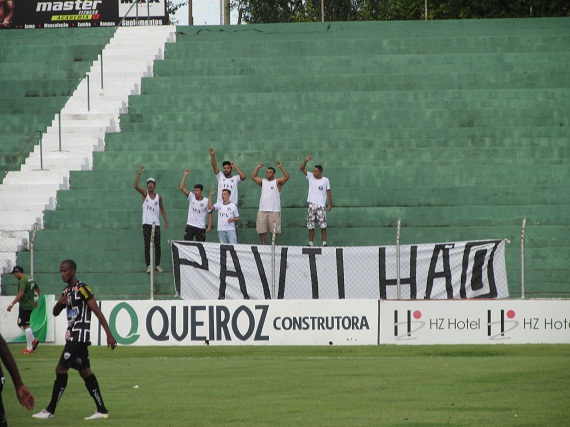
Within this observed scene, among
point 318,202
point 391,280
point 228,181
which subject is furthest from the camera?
point 228,181

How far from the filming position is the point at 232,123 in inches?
1128

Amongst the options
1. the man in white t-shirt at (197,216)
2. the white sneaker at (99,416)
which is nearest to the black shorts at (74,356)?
the white sneaker at (99,416)

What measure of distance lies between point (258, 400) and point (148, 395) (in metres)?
1.46

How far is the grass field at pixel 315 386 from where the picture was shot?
11672 millimetres

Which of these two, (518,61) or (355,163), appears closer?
(355,163)

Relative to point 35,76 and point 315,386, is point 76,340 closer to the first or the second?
point 315,386

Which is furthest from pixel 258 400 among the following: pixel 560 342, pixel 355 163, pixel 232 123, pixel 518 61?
pixel 518 61

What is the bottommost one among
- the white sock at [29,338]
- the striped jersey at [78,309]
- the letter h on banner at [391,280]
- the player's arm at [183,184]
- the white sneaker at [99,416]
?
the white sock at [29,338]

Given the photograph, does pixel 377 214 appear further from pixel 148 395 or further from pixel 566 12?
pixel 566 12

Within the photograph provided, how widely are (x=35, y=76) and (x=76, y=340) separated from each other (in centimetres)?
2096

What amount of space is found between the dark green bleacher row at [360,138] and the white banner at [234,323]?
4.38 feet

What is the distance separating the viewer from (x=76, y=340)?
39.5 ft

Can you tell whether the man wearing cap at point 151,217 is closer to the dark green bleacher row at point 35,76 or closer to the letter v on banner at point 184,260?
the letter v on banner at point 184,260

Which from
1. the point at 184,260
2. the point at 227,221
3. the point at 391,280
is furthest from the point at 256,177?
the point at 391,280
